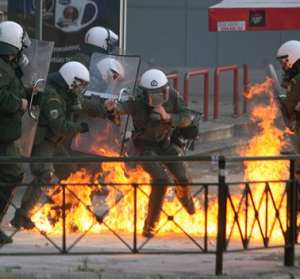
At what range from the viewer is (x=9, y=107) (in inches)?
316

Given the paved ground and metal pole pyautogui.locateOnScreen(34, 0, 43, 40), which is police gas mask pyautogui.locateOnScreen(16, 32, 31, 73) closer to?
the paved ground

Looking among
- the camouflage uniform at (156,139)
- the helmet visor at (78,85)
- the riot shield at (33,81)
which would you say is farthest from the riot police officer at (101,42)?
the helmet visor at (78,85)

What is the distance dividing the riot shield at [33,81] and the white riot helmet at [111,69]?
691 mm


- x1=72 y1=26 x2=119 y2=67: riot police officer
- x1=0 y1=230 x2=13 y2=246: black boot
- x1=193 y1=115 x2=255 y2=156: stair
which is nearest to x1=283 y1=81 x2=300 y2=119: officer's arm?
x1=72 y1=26 x2=119 y2=67: riot police officer

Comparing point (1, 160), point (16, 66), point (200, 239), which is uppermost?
point (16, 66)

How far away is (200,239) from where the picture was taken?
28.2 ft

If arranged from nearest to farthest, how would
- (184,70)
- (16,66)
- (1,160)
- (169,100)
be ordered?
(1,160), (16,66), (169,100), (184,70)

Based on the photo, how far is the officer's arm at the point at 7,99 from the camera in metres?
7.99

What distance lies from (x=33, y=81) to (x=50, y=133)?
0.61 m

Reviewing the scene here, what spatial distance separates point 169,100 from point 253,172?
3.36 feet

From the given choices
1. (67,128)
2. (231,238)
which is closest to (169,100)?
(67,128)

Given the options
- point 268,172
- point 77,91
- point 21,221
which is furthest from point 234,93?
point 21,221

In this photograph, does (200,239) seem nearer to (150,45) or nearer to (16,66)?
(16,66)

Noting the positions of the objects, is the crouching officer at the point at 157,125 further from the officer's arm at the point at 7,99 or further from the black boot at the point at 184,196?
the officer's arm at the point at 7,99
